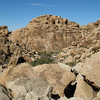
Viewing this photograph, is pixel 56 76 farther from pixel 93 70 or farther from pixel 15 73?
pixel 15 73

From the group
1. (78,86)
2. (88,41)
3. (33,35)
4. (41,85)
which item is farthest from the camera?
(33,35)

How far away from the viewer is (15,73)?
22.6 feet

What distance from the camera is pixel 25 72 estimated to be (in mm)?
7098

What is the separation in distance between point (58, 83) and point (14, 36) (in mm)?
55193

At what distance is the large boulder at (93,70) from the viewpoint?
6.10m

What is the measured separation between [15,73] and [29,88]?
5.37ft

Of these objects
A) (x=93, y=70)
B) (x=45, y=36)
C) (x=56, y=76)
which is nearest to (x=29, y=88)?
(x=56, y=76)

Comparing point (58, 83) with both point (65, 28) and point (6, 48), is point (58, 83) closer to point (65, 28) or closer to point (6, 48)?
point (6, 48)

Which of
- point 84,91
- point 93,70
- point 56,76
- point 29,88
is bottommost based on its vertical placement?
point 84,91

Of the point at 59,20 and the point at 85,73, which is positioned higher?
the point at 59,20

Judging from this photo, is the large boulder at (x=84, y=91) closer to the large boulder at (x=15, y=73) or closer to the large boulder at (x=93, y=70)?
the large boulder at (x=93, y=70)

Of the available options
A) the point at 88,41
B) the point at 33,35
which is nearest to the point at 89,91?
the point at 88,41

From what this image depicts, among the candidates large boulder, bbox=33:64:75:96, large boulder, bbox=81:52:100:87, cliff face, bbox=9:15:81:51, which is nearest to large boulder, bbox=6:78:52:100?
large boulder, bbox=33:64:75:96

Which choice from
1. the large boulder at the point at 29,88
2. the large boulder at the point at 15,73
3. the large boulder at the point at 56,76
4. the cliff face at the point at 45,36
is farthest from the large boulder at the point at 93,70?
the cliff face at the point at 45,36
